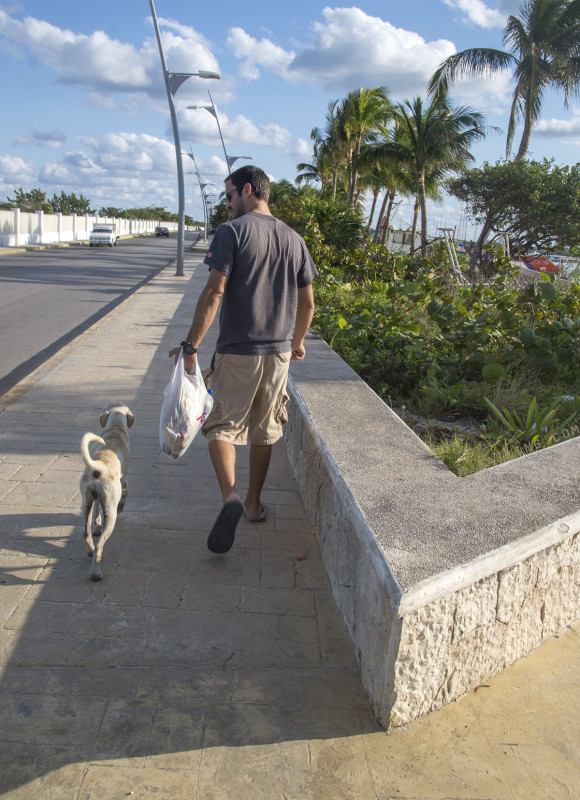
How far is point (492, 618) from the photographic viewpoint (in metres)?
2.59

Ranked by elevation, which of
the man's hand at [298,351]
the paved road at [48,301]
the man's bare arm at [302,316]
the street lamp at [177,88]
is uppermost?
the street lamp at [177,88]

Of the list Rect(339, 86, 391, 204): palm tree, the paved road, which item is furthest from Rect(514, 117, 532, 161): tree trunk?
the paved road

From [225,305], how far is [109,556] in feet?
4.82

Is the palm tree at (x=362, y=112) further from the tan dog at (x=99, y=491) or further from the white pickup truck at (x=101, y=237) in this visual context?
the tan dog at (x=99, y=491)

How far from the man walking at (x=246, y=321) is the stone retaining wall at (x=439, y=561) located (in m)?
0.47

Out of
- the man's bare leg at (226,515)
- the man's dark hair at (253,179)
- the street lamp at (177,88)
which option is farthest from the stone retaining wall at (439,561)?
the street lamp at (177,88)

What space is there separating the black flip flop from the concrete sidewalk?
14 centimetres

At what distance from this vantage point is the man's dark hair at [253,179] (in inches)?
148

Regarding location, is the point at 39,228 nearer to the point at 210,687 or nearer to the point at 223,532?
the point at 223,532

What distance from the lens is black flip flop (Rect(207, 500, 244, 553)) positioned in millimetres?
3447

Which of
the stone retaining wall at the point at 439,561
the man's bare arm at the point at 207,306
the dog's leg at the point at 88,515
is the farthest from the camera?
the man's bare arm at the point at 207,306

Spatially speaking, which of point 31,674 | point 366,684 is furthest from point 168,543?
point 366,684

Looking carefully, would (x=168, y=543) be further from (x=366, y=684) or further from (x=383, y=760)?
(x=383, y=760)

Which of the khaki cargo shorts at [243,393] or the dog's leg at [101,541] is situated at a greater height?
the khaki cargo shorts at [243,393]
